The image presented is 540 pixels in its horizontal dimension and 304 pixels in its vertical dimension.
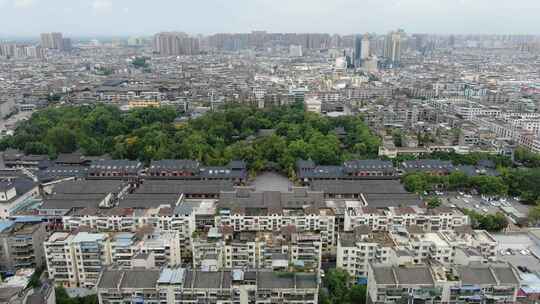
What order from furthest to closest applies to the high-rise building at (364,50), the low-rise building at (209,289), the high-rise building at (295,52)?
the high-rise building at (295,52) → the high-rise building at (364,50) → the low-rise building at (209,289)

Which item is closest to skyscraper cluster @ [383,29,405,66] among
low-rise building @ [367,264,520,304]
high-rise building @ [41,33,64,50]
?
low-rise building @ [367,264,520,304]

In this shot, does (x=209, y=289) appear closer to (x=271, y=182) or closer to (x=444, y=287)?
(x=444, y=287)

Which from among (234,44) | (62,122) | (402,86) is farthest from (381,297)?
(234,44)

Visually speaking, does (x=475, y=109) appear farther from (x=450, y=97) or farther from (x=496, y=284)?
(x=496, y=284)

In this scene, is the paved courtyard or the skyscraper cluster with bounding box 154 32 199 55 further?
the skyscraper cluster with bounding box 154 32 199 55

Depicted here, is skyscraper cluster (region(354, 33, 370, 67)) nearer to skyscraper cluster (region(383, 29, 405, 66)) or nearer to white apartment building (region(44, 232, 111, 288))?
skyscraper cluster (region(383, 29, 405, 66))

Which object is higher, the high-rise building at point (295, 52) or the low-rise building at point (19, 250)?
the high-rise building at point (295, 52)

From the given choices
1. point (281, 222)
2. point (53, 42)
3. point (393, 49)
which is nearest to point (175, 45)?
point (53, 42)

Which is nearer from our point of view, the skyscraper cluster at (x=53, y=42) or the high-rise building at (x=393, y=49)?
the high-rise building at (x=393, y=49)

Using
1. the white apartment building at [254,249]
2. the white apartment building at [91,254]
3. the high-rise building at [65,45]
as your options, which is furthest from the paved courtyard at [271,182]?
the high-rise building at [65,45]

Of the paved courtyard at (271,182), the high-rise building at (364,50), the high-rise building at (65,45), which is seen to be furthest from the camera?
the high-rise building at (65,45)

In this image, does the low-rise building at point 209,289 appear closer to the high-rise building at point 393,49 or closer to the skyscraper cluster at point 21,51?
the high-rise building at point 393,49
